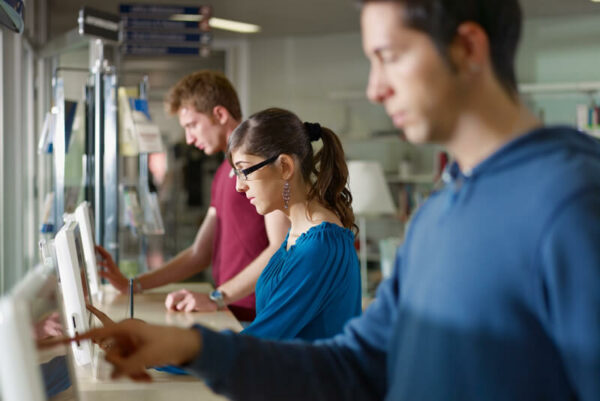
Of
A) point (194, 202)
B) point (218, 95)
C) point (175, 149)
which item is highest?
point (218, 95)

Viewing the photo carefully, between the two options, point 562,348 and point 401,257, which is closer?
point 562,348

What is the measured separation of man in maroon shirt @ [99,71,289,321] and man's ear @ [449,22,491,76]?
1.58 meters

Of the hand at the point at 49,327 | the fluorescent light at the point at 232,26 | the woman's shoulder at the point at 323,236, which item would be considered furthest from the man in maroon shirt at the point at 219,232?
the fluorescent light at the point at 232,26

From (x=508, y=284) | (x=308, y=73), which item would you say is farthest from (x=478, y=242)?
(x=308, y=73)

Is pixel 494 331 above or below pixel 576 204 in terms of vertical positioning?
Answer: below

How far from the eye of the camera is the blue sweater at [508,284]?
0.80 meters

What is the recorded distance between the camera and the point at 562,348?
2.66 ft

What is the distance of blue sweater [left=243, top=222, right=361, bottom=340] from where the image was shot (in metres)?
1.83

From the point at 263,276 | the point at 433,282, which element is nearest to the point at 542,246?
the point at 433,282

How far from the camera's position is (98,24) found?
3.42m

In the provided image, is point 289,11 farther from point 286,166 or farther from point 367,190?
point 286,166

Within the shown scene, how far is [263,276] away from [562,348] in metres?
1.32

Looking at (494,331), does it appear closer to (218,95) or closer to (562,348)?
(562,348)

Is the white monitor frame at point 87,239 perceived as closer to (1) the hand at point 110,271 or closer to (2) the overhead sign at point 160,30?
(1) the hand at point 110,271
